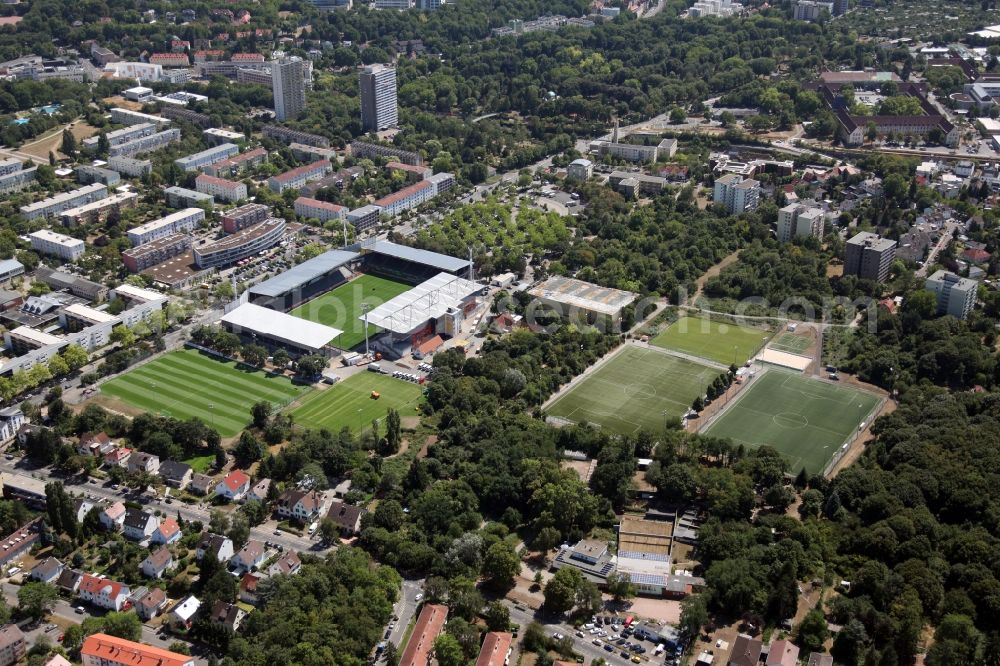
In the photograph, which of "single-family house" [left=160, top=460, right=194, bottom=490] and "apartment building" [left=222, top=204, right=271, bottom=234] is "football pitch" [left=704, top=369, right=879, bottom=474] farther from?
"apartment building" [left=222, top=204, right=271, bottom=234]

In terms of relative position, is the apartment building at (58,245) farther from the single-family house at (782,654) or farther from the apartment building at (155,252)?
the single-family house at (782,654)

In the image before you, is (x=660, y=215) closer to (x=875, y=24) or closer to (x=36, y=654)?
(x=36, y=654)

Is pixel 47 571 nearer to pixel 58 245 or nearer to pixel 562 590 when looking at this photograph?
pixel 562 590

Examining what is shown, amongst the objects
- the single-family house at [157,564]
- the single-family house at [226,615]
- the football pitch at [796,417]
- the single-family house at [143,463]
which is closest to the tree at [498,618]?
the single-family house at [226,615]

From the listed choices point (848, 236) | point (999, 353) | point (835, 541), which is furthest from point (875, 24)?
point (835, 541)

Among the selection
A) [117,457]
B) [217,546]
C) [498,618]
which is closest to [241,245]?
[117,457]

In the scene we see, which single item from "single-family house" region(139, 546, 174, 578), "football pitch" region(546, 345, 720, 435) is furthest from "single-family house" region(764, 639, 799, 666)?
"single-family house" region(139, 546, 174, 578)
